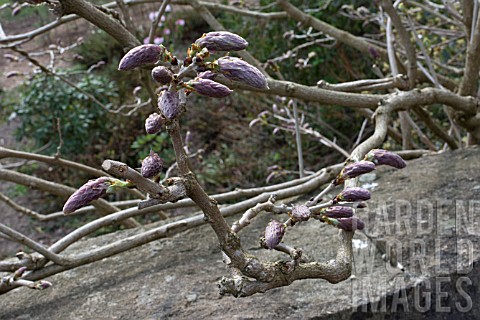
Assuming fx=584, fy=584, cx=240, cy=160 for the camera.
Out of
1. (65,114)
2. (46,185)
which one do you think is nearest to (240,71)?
(46,185)

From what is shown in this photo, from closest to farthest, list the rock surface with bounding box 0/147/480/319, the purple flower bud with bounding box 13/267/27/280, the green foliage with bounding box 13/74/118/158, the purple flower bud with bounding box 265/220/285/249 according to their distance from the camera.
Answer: the purple flower bud with bounding box 265/220/285/249 < the rock surface with bounding box 0/147/480/319 < the purple flower bud with bounding box 13/267/27/280 < the green foliage with bounding box 13/74/118/158

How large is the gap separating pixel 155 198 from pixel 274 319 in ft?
1.47

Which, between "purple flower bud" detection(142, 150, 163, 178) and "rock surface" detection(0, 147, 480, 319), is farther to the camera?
"rock surface" detection(0, 147, 480, 319)

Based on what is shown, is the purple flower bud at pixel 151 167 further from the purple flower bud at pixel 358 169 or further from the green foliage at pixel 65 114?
the green foliage at pixel 65 114

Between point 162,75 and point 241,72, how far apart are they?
0.10m

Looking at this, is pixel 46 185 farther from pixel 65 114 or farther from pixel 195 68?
pixel 65 114

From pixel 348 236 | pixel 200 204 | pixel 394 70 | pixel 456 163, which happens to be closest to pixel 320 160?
pixel 394 70

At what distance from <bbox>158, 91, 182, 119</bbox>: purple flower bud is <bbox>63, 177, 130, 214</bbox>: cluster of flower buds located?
117mm

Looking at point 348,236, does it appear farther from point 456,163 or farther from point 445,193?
point 456,163

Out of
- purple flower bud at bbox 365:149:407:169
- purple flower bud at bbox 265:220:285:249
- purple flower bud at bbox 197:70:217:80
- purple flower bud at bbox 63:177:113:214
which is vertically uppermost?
purple flower bud at bbox 197:70:217:80

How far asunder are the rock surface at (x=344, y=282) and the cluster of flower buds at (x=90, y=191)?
0.47m

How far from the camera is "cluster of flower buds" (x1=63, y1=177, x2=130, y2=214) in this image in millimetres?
724

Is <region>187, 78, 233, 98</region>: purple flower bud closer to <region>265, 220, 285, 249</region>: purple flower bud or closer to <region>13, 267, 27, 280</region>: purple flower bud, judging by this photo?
<region>265, 220, 285, 249</region>: purple flower bud

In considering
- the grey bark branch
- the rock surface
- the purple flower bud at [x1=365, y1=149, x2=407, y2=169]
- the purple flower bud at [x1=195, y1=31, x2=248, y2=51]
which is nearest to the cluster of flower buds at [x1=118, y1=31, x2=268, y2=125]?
the purple flower bud at [x1=195, y1=31, x2=248, y2=51]
